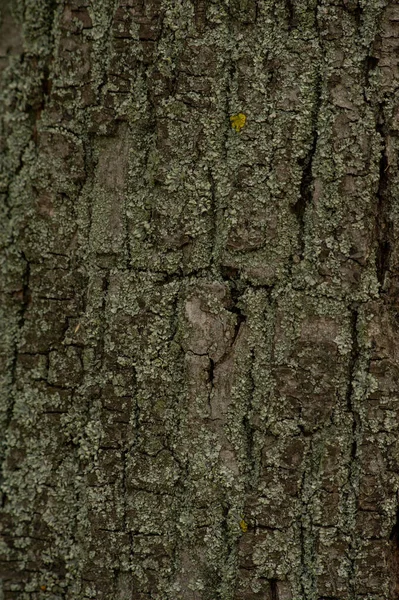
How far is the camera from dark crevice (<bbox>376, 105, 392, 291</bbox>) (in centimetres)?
143

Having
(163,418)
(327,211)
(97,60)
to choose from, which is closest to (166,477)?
(163,418)

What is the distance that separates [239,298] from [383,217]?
384mm

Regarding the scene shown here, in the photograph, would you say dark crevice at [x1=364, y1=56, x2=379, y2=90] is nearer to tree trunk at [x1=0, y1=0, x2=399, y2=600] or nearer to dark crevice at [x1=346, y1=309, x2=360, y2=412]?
tree trunk at [x1=0, y1=0, x2=399, y2=600]

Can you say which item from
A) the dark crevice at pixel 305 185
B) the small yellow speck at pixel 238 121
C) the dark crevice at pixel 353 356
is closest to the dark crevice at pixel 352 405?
the dark crevice at pixel 353 356

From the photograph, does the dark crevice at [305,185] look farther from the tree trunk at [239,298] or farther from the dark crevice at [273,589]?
the dark crevice at [273,589]

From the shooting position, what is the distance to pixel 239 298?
4.76 feet

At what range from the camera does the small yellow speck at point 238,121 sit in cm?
142

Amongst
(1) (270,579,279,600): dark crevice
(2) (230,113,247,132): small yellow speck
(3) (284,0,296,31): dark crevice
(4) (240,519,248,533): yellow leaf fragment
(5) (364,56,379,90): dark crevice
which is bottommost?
(1) (270,579,279,600): dark crevice

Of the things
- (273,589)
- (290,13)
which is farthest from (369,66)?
(273,589)

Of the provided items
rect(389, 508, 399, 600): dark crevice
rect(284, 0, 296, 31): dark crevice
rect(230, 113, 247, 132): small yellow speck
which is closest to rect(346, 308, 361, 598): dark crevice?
rect(389, 508, 399, 600): dark crevice

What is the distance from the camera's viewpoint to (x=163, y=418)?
4.82 ft

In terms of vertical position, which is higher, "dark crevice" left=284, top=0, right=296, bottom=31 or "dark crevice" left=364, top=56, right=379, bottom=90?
"dark crevice" left=284, top=0, right=296, bottom=31

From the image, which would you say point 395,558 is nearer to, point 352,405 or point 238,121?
point 352,405

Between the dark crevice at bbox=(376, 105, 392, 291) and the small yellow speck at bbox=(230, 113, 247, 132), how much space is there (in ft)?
1.01
